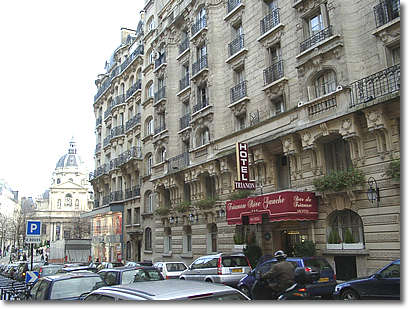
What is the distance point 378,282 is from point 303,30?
12.9 metres

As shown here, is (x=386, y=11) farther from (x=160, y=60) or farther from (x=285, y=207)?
(x=160, y=60)

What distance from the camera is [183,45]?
29.8 metres

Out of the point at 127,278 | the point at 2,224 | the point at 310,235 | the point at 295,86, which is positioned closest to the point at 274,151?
the point at 295,86

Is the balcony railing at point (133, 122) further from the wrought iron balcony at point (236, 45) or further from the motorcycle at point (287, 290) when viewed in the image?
the motorcycle at point (287, 290)

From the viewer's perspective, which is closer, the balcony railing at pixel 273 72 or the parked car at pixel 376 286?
the parked car at pixel 376 286

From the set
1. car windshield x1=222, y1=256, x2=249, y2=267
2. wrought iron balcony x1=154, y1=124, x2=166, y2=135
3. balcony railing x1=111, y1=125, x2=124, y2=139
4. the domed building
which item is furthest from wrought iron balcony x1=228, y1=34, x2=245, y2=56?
the domed building

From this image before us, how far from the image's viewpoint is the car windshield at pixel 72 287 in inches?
380

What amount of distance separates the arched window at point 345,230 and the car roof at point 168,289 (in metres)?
11.4

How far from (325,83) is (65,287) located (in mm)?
13460

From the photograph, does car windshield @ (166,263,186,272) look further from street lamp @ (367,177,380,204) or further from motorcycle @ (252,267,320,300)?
motorcycle @ (252,267,320,300)

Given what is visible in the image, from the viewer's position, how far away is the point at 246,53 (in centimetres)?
2259

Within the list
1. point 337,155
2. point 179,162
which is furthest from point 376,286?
point 179,162

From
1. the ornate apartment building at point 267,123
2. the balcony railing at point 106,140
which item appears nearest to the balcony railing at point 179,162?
the ornate apartment building at point 267,123

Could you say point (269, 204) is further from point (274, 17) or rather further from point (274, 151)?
point (274, 17)
